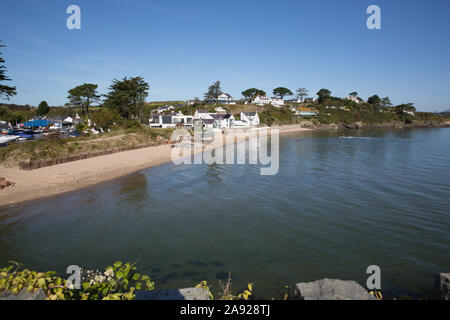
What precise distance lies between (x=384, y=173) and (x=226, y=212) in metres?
22.0

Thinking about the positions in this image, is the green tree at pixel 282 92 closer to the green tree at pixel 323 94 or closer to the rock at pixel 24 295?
the green tree at pixel 323 94

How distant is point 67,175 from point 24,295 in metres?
24.1

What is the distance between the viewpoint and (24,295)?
4109 mm

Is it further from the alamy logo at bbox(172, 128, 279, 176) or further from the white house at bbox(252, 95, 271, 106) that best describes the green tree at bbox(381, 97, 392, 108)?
the alamy logo at bbox(172, 128, 279, 176)

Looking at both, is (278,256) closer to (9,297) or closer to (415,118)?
(9,297)

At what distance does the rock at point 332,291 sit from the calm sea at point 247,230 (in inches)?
142

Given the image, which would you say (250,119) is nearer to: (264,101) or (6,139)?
(264,101)

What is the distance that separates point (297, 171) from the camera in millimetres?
32031

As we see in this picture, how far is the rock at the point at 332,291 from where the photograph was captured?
6.21 m

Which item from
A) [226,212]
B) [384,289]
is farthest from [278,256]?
[226,212]

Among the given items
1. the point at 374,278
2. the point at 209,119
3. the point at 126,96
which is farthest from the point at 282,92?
the point at 374,278

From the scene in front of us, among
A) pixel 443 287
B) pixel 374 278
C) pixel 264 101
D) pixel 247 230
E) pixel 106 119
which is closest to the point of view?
pixel 443 287

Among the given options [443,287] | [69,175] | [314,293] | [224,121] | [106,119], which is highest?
[224,121]

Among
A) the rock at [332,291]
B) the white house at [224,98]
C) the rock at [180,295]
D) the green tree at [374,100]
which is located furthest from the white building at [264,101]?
the rock at [180,295]
